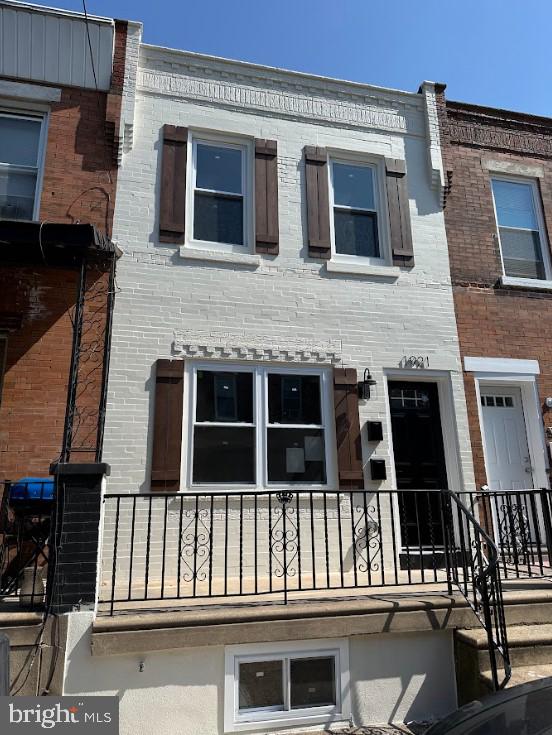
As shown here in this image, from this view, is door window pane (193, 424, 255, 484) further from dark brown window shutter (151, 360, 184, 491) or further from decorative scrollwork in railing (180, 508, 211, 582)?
decorative scrollwork in railing (180, 508, 211, 582)

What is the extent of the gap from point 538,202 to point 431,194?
6.47 feet

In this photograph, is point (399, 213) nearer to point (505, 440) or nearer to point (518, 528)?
point (505, 440)

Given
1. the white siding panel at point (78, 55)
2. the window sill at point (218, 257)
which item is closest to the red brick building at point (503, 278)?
the window sill at point (218, 257)

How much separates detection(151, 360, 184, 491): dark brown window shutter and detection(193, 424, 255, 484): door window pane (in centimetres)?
28

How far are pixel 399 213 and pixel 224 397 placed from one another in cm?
377

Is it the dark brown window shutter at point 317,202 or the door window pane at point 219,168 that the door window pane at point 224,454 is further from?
the door window pane at point 219,168

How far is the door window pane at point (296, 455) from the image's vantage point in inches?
Answer: 257

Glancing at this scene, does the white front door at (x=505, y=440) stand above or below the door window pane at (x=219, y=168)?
below

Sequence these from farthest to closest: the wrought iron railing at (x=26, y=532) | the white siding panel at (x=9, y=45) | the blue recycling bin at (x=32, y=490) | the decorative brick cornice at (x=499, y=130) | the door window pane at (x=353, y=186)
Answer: the decorative brick cornice at (x=499, y=130), the door window pane at (x=353, y=186), the white siding panel at (x=9, y=45), the blue recycling bin at (x=32, y=490), the wrought iron railing at (x=26, y=532)

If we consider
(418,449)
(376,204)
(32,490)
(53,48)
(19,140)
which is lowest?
(32,490)

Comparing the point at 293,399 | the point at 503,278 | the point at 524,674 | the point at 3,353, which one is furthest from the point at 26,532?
the point at 503,278

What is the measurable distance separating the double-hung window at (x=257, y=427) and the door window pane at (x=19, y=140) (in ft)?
11.9

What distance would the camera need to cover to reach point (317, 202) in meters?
7.53

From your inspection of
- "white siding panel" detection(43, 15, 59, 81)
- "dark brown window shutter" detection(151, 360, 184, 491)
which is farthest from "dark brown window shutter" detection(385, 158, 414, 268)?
"white siding panel" detection(43, 15, 59, 81)
